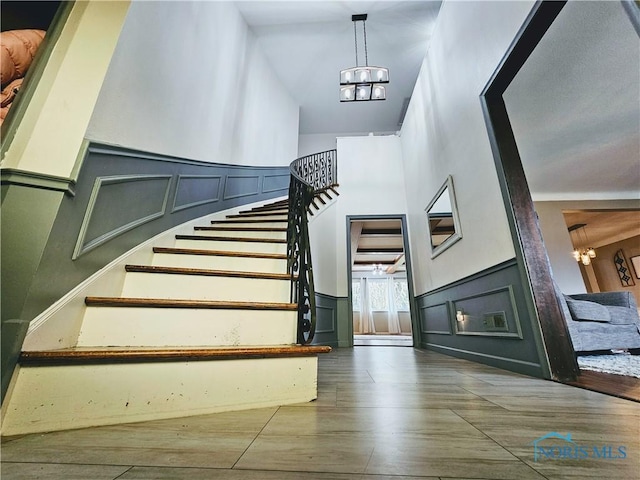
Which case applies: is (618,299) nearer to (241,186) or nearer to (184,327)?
(184,327)

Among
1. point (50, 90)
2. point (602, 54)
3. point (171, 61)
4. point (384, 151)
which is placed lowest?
point (50, 90)

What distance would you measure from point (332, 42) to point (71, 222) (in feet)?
17.4

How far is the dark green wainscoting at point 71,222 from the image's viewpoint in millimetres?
834

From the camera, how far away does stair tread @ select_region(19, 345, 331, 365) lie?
30.5 inches

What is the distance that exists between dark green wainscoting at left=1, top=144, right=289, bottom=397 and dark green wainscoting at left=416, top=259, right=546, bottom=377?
2351 mm

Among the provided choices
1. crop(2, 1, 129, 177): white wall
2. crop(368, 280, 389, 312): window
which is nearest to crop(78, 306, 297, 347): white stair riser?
crop(2, 1, 129, 177): white wall

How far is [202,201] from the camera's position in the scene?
2684mm

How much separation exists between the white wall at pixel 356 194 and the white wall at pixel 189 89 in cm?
141

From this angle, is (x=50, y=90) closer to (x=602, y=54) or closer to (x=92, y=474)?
(x=92, y=474)

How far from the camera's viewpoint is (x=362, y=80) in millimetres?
4270

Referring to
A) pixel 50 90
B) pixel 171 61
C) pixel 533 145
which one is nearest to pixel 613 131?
pixel 533 145

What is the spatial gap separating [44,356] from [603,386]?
7.47 feet

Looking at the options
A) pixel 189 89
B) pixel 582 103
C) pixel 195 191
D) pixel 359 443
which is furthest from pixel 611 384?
pixel 189 89

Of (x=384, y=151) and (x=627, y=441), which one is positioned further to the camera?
(x=384, y=151)
